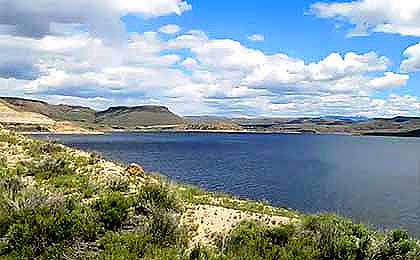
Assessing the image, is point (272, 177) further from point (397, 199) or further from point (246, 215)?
point (246, 215)

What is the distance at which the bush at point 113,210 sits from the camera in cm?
1212

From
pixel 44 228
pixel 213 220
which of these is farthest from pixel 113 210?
pixel 213 220

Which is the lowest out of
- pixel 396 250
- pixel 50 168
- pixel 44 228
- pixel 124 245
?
pixel 396 250

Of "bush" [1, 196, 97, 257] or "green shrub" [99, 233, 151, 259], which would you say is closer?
"green shrub" [99, 233, 151, 259]

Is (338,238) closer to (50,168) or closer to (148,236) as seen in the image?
(148,236)

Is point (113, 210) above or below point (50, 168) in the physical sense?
below

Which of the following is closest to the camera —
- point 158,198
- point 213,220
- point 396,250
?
point 396,250

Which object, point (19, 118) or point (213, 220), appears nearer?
point (213, 220)

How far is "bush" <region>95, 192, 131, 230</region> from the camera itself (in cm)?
1212

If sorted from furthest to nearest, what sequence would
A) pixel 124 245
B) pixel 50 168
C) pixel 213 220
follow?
pixel 50 168, pixel 213 220, pixel 124 245

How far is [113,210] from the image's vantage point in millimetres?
12375

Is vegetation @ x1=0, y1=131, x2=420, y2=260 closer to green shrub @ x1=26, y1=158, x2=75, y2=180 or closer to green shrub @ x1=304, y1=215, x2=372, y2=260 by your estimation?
green shrub @ x1=304, y1=215, x2=372, y2=260

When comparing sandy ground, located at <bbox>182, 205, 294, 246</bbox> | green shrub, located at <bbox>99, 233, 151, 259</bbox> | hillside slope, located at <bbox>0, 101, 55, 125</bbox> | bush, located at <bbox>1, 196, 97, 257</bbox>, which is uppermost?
hillside slope, located at <bbox>0, 101, 55, 125</bbox>

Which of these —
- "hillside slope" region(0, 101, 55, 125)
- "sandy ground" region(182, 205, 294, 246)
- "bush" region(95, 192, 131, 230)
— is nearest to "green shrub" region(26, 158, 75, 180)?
"sandy ground" region(182, 205, 294, 246)
